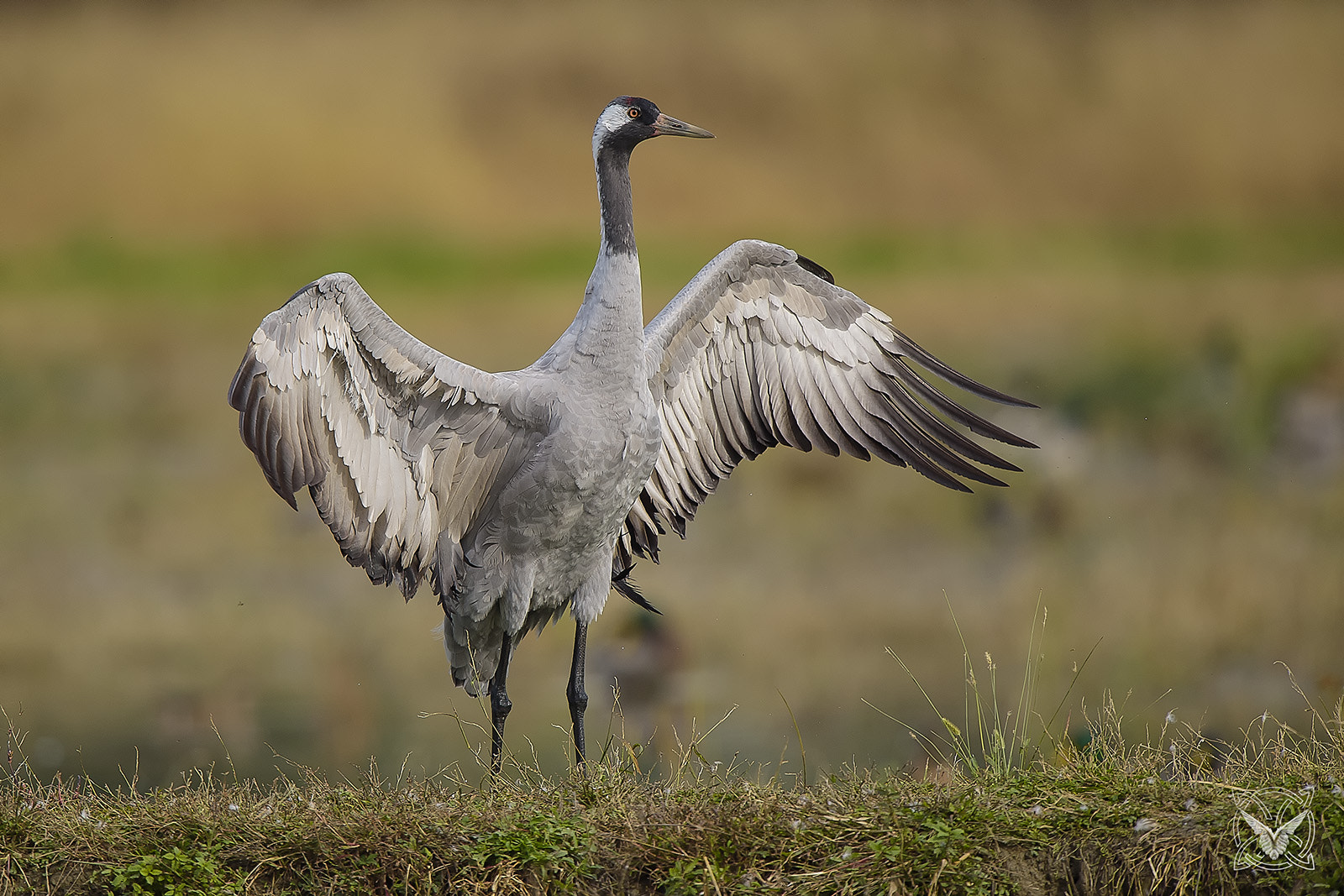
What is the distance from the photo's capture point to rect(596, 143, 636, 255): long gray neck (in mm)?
5094

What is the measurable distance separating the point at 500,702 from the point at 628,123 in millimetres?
2443

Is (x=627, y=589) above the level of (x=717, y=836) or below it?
above

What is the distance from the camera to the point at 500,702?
5293 millimetres

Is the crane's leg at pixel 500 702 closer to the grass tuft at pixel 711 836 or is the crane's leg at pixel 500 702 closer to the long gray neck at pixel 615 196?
the grass tuft at pixel 711 836

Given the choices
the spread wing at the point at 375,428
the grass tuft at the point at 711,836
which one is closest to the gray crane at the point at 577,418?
the spread wing at the point at 375,428

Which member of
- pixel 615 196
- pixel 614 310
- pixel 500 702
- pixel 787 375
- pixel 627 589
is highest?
pixel 615 196

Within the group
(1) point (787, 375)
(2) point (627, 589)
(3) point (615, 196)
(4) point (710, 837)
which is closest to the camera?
(4) point (710, 837)

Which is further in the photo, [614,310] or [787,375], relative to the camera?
[787,375]

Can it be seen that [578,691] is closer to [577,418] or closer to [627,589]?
[627,589]

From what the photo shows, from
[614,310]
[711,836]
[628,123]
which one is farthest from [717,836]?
[628,123]

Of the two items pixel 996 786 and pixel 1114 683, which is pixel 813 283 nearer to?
pixel 996 786

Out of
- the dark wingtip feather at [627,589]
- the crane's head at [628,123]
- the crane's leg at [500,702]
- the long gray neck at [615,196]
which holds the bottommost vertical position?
the crane's leg at [500,702]

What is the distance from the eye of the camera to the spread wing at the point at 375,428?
15.2 feet

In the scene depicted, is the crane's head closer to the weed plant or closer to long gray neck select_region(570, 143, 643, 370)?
long gray neck select_region(570, 143, 643, 370)
